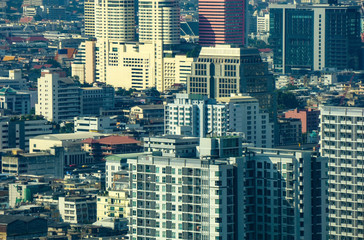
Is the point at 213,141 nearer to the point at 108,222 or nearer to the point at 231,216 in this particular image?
the point at 231,216

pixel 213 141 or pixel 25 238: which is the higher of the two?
pixel 213 141

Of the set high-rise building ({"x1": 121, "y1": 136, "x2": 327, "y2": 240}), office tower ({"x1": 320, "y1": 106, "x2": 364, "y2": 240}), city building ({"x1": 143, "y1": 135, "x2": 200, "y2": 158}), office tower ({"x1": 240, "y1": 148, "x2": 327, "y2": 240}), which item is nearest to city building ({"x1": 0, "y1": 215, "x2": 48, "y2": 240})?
city building ({"x1": 143, "y1": 135, "x2": 200, "y2": 158})

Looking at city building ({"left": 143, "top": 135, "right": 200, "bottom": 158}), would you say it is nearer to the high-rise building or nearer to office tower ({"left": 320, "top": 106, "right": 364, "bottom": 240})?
the high-rise building

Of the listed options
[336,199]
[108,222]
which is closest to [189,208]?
[336,199]

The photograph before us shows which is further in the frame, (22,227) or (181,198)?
(22,227)

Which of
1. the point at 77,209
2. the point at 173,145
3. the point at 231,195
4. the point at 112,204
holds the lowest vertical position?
the point at 77,209

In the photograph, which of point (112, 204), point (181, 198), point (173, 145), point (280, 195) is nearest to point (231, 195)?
point (181, 198)

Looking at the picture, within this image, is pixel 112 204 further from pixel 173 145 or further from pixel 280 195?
pixel 280 195
